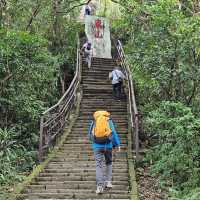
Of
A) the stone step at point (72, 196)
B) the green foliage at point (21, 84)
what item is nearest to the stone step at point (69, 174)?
the stone step at point (72, 196)

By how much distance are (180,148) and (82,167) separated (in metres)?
2.59

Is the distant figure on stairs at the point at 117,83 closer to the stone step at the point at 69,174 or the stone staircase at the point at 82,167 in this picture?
the stone staircase at the point at 82,167

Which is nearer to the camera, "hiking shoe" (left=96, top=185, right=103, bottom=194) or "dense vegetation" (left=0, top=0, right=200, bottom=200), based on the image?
"hiking shoe" (left=96, top=185, right=103, bottom=194)

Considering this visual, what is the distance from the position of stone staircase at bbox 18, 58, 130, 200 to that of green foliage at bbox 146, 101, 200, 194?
0.90 meters

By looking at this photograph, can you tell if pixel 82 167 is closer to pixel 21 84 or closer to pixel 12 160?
pixel 12 160

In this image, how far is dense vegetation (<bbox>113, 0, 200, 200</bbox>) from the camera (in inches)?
322

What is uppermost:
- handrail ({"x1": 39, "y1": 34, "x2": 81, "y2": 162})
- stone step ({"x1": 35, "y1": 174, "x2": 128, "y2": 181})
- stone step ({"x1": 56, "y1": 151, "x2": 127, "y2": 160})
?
handrail ({"x1": 39, "y1": 34, "x2": 81, "y2": 162})

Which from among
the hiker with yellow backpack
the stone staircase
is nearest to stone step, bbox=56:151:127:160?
the stone staircase

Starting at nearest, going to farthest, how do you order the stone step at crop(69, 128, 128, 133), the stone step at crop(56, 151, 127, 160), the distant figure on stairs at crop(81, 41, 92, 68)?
the stone step at crop(56, 151, 127, 160) → the stone step at crop(69, 128, 128, 133) → the distant figure on stairs at crop(81, 41, 92, 68)

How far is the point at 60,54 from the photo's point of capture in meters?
18.8

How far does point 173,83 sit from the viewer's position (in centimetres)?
1052

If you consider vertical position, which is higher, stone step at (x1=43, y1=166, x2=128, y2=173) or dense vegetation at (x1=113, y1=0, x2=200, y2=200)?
dense vegetation at (x1=113, y1=0, x2=200, y2=200)

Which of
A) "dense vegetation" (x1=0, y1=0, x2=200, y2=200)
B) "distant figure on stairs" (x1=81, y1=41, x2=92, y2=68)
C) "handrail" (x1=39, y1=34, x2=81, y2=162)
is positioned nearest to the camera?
"dense vegetation" (x1=0, y1=0, x2=200, y2=200)

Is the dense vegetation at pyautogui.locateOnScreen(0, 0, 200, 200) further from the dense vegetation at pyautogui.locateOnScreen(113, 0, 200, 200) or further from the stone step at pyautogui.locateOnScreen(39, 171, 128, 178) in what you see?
the stone step at pyautogui.locateOnScreen(39, 171, 128, 178)
